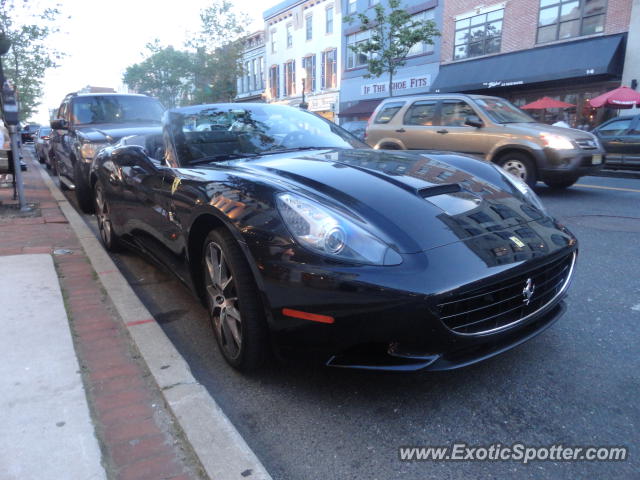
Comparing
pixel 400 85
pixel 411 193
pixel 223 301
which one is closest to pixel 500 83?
pixel 400 85

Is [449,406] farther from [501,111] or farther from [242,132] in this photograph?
[501,111]

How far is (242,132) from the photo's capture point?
341cm

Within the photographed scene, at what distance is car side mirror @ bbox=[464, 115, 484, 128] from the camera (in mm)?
8117

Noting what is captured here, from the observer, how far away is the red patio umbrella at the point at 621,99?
15694mm

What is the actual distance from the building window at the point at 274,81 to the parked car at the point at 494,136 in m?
33.2

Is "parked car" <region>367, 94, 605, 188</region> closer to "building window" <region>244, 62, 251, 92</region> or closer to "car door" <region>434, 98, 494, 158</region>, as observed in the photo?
"car door" <region>434, 98, 494, 158</region>

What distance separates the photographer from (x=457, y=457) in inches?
73.9

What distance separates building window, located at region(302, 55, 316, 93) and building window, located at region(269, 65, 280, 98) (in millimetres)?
4770

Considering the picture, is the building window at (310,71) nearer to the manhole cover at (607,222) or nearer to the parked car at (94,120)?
the parked car at (94,120)

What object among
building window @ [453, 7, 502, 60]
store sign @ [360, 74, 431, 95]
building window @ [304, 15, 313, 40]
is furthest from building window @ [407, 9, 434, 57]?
building window @ [304, 15, 313, 40]

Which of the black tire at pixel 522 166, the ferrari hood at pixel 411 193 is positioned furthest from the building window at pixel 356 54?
the ferrari hood at pixel 411 193

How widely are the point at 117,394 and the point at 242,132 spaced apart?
1.90 m

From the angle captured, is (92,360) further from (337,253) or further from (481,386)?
(481,386)

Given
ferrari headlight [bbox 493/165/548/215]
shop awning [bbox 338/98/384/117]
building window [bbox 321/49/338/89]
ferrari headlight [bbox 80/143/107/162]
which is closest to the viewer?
ferrari headlight [bbox 493/165/548/215]
